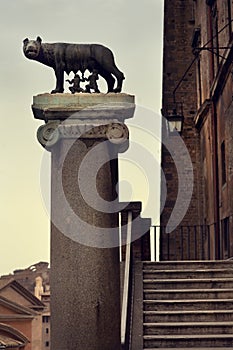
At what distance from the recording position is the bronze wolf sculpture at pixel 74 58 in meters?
5.94

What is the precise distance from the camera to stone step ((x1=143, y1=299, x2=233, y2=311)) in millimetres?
10953

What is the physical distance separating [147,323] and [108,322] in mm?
4649

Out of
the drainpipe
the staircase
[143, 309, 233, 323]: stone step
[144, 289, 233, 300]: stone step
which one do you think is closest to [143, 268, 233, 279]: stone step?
the staircase

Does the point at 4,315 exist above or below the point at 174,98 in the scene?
below

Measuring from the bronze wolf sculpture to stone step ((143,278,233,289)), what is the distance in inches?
254

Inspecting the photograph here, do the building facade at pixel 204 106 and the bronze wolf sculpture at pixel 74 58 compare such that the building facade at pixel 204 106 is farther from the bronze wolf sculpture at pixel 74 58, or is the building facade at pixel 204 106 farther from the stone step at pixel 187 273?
the bronze wolf sculpture at pixel 74 58

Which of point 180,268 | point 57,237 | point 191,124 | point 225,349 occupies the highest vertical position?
point 191,124

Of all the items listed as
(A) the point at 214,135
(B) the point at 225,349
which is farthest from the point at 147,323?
(A) the point at 214,135

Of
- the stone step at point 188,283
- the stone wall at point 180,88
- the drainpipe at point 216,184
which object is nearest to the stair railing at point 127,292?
the stone step at point 188,283

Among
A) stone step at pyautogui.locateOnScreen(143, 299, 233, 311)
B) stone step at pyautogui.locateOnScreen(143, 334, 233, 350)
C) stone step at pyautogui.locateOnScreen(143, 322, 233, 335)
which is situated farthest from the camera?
stone step at pyautogui.locateOnScreen(143, 299, 233, 311)

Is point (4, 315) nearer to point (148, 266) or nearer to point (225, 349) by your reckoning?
point (148, 266)

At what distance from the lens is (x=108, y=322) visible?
5.64 metres

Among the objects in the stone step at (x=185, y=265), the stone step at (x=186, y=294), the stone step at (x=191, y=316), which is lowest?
the stone step at (x=191, y=316)

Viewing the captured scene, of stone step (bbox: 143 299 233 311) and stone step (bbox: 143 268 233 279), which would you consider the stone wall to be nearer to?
stone step (bbox: 143 268 233 279)
